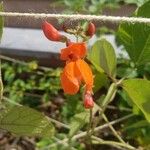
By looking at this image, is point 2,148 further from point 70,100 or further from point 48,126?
point 48,126

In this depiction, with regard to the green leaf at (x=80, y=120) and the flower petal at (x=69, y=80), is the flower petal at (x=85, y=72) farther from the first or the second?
the green leaf at (x=80, y=120)

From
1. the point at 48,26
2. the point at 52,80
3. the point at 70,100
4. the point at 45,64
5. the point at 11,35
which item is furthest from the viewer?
the point at 11,35

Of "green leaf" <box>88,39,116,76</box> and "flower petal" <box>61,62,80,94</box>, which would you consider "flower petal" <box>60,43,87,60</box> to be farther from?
"green leaf" <box>88,39,116,76</box>

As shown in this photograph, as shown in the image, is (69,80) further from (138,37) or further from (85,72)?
(138,37)

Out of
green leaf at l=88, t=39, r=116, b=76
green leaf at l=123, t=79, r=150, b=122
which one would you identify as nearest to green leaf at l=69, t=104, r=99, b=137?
green leaf at l=88, t=39, r=116, b=76

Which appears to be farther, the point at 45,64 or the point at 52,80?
the point at 45,64

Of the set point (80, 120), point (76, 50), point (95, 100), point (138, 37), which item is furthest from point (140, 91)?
point (95, 100)

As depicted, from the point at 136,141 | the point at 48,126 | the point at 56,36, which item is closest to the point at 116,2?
the point at 136,141
